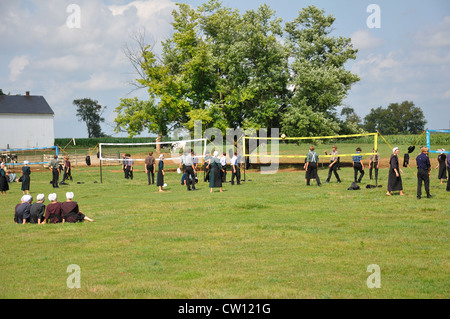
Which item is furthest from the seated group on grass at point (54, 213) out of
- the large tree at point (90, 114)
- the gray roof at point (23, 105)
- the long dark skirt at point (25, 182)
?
the large tree at point (90, 114)

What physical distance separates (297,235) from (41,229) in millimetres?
7114

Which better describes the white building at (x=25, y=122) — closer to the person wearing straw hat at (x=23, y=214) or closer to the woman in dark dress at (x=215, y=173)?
the woman in dark dress at (x=215, y=173)

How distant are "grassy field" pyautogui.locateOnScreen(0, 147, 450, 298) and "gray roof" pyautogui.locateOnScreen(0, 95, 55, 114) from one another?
6830cm

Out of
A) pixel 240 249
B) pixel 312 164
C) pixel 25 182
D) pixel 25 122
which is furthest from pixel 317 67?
pixel 25 122

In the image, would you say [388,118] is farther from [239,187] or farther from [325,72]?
[239,187]

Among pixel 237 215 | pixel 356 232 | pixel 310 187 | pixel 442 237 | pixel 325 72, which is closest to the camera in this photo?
pixel 442 237

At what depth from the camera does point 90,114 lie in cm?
13488

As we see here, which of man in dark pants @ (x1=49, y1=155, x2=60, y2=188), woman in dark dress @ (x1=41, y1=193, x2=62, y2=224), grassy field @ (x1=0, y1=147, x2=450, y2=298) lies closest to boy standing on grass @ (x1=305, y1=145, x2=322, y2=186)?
grassy field @ (x1=0, y1=147, x2=450, y2=298)

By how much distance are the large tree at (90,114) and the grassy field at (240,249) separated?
4760 inches

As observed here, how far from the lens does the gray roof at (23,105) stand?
79250 mm

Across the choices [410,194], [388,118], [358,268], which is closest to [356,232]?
[358,268]

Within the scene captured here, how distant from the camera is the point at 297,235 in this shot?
11219 mm

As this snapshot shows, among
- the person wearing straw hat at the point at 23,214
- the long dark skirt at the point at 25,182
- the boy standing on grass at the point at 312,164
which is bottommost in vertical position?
the person wearing straw hat at the point at 23,214
